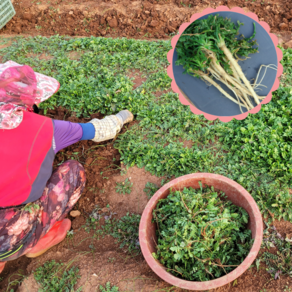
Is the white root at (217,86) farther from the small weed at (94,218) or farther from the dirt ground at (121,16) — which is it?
the dirt ground at (121,16)

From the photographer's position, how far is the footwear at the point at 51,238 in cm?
231

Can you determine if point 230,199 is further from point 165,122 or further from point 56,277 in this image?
point 56,277

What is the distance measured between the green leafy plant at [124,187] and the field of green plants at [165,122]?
0.69 ft

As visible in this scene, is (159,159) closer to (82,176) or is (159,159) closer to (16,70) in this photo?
(82,176)

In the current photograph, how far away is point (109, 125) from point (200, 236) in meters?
1.42

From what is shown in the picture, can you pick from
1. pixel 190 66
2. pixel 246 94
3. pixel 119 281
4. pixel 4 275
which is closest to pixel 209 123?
pixel 246 94

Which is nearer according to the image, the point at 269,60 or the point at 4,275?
the point at 269,60

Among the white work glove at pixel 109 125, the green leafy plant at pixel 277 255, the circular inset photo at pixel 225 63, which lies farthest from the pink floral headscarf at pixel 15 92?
the green leafy plant at pixel 277 255

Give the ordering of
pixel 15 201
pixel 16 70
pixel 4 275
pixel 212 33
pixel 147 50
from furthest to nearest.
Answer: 1. pixel 147 50
2. pixel 4 275
3. pixel 212 33
4. pixel 15 201
5. pixel 16 70

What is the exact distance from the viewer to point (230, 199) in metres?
2.16

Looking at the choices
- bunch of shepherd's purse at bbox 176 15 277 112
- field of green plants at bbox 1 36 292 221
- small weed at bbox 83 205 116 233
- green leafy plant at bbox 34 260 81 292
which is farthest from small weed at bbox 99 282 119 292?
bunch of shepherd's purse at bbox 176 15 277 112

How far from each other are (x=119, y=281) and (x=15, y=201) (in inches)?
39.4

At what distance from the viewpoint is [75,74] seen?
3.46 m

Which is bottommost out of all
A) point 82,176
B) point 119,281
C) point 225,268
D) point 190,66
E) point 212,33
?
point 119,281
